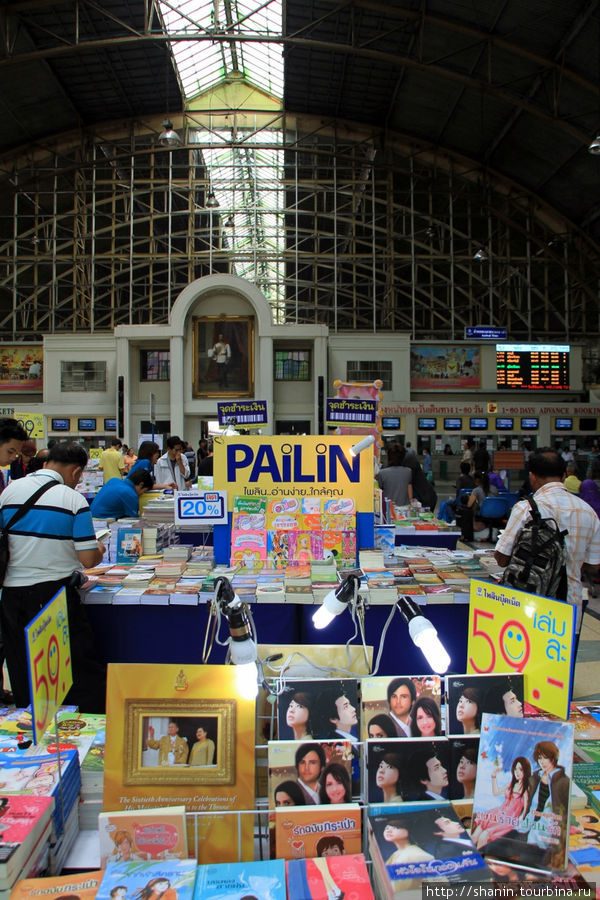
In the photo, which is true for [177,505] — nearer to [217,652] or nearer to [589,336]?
[217,652]

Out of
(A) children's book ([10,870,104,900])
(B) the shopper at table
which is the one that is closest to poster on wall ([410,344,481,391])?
(B) the shopper at table

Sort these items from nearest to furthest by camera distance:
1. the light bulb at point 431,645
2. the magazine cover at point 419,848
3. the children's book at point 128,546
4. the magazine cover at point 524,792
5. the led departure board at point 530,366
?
the magazine cover at point 419,848, the magazine cover at point 524,792, the light bulb at point 431,645, the children's book at point 128,546, the led departure board at point 530,366

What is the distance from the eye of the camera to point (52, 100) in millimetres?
20750

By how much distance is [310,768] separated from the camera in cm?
177

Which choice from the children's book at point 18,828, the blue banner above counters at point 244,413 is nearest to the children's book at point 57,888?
the children's book at point 18,828

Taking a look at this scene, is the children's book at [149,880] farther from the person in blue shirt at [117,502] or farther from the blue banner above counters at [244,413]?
the blue banner above counters at [244,413]

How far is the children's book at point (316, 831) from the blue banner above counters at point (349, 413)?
6.04 m

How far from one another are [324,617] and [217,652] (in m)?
2.22

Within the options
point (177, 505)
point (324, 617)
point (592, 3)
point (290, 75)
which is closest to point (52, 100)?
point (290, 75)

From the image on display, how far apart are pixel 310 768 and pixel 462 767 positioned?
1.42 ft

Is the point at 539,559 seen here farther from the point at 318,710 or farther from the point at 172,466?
the point at 172,466

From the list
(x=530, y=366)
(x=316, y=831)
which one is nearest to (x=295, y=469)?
(x=316, y=831)

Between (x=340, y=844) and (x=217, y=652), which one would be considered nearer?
(x=340, y=844)

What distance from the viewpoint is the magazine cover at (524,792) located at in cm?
164
